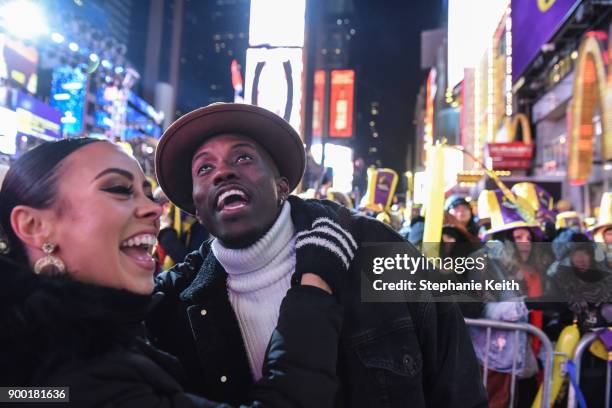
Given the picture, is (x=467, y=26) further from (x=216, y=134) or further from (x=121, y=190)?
(x=121, y=190)

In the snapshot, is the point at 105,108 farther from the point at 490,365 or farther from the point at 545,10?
the point at 490,365

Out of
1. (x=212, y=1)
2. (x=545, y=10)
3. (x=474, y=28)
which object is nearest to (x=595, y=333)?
(x=545, y=10)

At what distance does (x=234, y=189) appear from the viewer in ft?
6.90

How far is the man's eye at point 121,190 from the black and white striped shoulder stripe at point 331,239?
664 mm

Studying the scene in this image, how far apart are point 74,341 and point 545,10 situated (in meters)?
18.4

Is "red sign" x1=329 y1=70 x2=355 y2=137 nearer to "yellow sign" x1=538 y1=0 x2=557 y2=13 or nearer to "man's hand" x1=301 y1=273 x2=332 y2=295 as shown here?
"yellow sign" x1=538 y1=0 x2=557 y2=13

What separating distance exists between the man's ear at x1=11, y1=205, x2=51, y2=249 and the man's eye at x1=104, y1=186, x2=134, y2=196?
216mm

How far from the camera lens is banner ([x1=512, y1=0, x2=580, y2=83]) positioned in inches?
586

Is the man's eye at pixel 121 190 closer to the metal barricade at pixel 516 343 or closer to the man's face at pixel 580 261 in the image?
the metal barricade at pixel 516 343

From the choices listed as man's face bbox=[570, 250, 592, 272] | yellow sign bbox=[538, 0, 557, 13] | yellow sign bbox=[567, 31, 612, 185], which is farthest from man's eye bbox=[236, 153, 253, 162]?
yellow sign bbox=[538, 0, 557, 13]

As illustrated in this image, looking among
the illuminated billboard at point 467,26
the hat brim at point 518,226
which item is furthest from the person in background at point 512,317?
the illuminated billboard at point 467,26

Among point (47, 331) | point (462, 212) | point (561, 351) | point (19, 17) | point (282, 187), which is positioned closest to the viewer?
point (47, 331)

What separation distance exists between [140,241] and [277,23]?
10.2 metres

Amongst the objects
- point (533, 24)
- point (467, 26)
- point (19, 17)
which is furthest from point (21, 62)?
point (533, 24)
